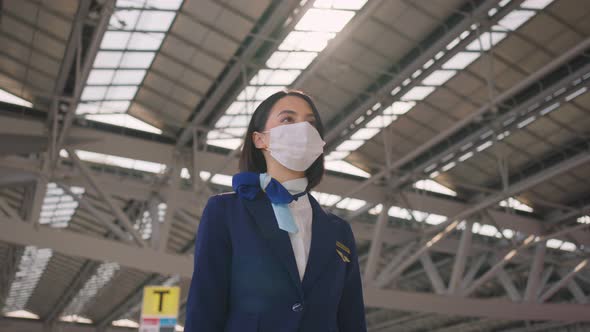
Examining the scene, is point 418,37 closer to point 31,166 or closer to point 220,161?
point 220,161

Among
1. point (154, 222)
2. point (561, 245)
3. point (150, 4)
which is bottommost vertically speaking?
point (154, 222)

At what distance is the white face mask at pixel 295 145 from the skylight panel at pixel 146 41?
54.0ft

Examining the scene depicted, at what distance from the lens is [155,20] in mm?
18250

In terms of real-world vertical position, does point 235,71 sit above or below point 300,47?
below

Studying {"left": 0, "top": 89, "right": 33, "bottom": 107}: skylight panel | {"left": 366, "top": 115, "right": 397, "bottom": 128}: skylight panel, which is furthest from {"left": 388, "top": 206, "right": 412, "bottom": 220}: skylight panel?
{"left": 0, "top": 89, "right": 33, "bottom": 107}: skylight panel

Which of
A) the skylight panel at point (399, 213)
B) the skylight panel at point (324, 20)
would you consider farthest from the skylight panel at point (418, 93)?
the skylight panel at point (399, 213)

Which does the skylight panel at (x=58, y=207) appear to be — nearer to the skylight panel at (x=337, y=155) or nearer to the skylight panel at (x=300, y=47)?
the skylight panel at (x=337, y=155)

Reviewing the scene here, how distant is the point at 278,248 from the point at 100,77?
20.1 m

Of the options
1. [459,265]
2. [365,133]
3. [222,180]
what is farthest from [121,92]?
[459,265]

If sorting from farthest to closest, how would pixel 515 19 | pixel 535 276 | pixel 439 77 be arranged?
A: pixel 535 276 → pixel 439 77 → pixel 515 19


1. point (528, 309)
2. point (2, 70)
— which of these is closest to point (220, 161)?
point (2, 70)

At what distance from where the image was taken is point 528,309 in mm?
28547

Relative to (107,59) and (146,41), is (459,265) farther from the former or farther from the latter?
(107,59)

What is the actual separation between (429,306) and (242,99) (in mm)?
10832
